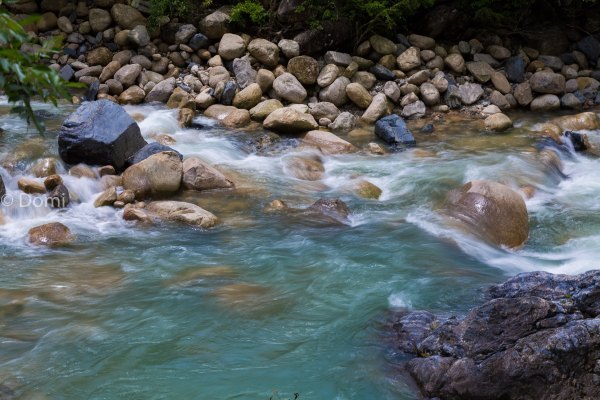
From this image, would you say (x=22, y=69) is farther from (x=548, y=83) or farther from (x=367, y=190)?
(x=548, y=83)

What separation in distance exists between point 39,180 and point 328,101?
5.36 metres

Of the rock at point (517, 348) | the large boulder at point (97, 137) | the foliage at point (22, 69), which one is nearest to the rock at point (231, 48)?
the large boulder at point (97, 137)

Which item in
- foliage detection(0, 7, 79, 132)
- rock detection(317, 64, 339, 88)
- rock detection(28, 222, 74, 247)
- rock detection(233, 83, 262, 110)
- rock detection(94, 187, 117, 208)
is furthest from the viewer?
rock detection(317, 64, 339, 88)

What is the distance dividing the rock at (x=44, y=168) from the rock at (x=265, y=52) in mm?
4925

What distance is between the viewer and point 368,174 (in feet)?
28.9

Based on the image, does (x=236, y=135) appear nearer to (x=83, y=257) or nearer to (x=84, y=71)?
(x=84, y=71)

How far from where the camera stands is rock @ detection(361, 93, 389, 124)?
11.0m

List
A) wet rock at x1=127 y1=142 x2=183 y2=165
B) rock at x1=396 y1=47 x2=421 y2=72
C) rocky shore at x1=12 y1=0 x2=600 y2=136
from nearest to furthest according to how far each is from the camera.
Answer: wet rock at x1=127 y1=142 x2=183 y2=165
rocky shore at x1=12 y1=0 x2=600 y2=136
rock at x1=396 y1=47 x2=421 y2=72

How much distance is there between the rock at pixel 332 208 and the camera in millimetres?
7184

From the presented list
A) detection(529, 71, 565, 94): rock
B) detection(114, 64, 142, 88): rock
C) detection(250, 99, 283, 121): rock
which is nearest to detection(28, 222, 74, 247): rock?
detection(250, 99, 283, 121): rock

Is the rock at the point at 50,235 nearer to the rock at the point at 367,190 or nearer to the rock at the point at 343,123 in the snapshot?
the rock at the point at 367,190

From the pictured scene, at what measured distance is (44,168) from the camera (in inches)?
315

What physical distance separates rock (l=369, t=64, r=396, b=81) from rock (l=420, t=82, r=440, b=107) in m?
0.61

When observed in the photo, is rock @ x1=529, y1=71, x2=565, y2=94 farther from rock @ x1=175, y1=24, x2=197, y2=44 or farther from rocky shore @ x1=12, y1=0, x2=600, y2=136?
rock @ x1=175, y1=24, x2=197, y2=44
